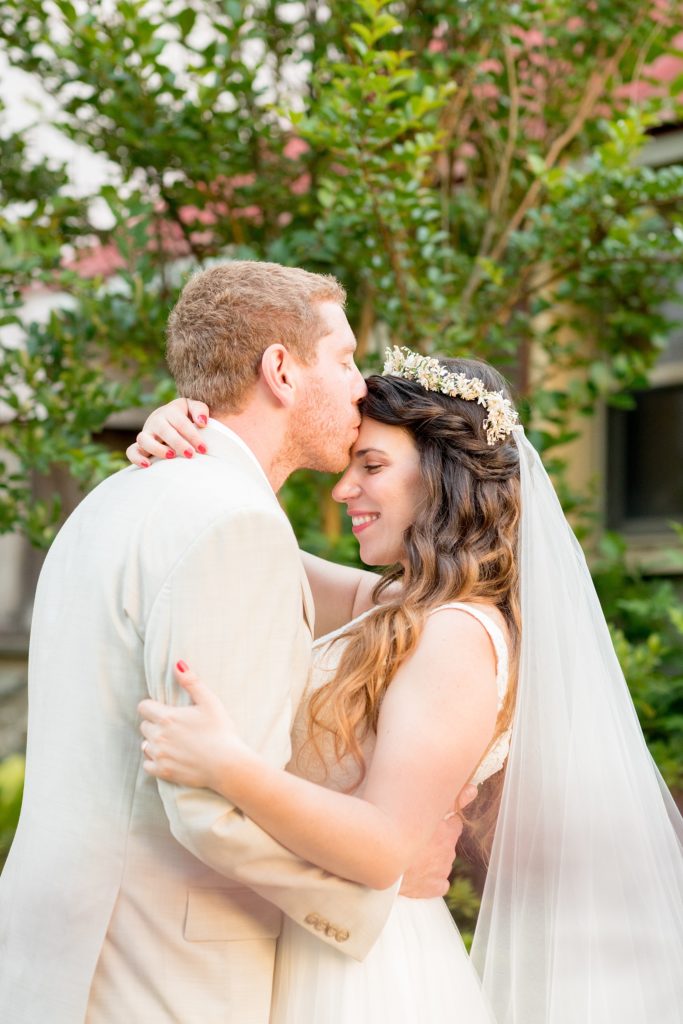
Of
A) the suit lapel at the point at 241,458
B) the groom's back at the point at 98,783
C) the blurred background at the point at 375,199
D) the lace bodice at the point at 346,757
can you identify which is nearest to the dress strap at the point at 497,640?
the lace bodice at the point at 346,757

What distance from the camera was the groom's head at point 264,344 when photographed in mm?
2535

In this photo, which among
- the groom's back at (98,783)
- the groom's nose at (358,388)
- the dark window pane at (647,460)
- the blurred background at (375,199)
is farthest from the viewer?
the dark window pane at (647,460)

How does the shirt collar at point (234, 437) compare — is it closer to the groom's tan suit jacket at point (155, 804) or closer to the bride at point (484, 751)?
the bride at point (484, 751)

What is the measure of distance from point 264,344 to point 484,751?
104cm

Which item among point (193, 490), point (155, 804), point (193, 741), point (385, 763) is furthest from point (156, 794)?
point (193, 490)

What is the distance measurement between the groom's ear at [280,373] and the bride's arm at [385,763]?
605 mm

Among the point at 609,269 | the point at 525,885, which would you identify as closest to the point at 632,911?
the point at 525,885

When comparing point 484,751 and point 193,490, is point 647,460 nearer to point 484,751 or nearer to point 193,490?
point 484,751

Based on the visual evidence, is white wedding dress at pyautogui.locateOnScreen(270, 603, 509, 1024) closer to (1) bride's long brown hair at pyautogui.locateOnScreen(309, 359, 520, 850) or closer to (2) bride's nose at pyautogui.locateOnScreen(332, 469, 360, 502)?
(1) bride's long brown hair at pyautogui.locateOnScreen(309, 359, 520, 850)

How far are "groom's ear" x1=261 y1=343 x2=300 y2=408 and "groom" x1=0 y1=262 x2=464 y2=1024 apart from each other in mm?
288

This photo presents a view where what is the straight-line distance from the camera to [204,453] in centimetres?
241

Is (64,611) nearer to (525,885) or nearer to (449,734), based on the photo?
(449,734)

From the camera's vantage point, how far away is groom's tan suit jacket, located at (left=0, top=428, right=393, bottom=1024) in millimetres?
2074

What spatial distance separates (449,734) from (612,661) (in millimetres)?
667
